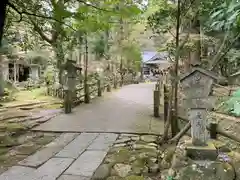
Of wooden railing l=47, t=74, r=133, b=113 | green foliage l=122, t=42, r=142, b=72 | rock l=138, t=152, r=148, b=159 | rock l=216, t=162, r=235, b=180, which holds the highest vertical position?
green foliage l=122, t=42, r=142, b=72

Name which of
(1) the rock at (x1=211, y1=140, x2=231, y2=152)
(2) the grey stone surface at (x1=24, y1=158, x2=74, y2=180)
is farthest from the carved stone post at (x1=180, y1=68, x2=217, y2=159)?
(2) the grey stone surface at (x1=24, y1=158, x2=74, y2=180)

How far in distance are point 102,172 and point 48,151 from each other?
1468 millimetres

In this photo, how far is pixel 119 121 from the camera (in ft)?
24.4

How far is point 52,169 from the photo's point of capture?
4.19 metres

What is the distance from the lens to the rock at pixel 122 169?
4.08 metres

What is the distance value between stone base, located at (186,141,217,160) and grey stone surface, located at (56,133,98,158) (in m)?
2.03

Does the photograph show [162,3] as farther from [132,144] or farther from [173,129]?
[132,144]

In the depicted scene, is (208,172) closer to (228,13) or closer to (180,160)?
(180,160)

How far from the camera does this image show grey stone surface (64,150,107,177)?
13.5 feet

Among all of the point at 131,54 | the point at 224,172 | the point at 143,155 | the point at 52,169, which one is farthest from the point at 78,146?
the point at 131,54

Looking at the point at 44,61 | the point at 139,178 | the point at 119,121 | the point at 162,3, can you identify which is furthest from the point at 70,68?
the point at 44,61

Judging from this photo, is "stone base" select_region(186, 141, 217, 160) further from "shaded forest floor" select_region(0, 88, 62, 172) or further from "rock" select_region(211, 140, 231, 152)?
"shaded forest floor" select_region(0, 88, 62, 172)

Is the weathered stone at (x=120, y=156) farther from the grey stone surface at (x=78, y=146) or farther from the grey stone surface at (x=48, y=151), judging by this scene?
the grey stone surface at (x=48, y=151)

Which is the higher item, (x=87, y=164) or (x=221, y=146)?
(x=221, y=146)
